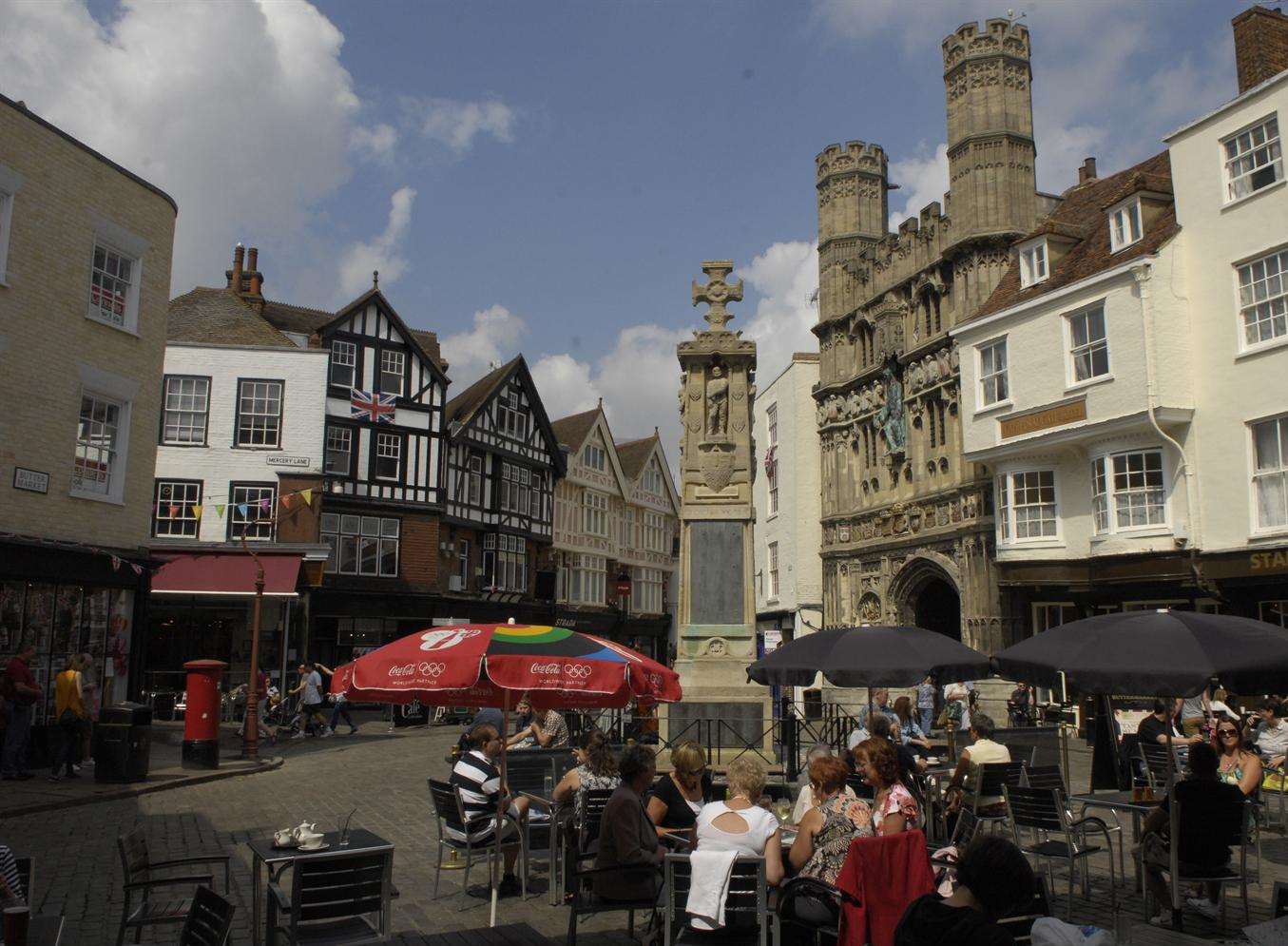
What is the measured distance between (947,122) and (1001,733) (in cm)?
2396

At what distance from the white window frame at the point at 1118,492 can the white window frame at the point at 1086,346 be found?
1.81m

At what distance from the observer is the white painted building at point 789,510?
40.3 m

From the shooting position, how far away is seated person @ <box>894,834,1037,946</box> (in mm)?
3930

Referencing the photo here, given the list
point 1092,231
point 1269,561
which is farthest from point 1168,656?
point 1092,231

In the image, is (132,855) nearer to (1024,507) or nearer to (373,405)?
(1024,507)

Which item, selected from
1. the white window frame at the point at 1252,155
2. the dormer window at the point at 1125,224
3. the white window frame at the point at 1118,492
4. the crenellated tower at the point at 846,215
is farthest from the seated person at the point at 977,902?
the crenellated tower at the point at 846,215

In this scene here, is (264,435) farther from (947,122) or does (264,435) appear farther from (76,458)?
(947,122)

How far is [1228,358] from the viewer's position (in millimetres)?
21547

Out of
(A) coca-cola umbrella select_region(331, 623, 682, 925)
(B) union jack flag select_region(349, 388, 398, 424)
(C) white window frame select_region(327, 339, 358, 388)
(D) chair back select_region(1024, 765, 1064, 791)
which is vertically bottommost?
(D) chair back select_region(1024, 765, 1064, 791)

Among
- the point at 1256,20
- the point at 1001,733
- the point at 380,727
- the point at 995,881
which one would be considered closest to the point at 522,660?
the point at 995,881

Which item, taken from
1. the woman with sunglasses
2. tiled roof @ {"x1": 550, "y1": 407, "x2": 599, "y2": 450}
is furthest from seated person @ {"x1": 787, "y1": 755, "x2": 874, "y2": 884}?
tiled roof @ {"x1": 550, "y1": 407, "x2": 599, "y2": 450}

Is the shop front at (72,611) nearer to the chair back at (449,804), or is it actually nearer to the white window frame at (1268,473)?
the chair back at (449,804)

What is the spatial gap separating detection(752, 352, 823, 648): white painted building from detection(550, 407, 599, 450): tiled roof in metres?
8.57

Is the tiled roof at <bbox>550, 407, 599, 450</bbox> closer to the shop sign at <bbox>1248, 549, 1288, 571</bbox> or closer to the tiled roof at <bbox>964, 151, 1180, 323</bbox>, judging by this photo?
the tiled roof at <bbox>964, 151, 1180, 323</bbox>
